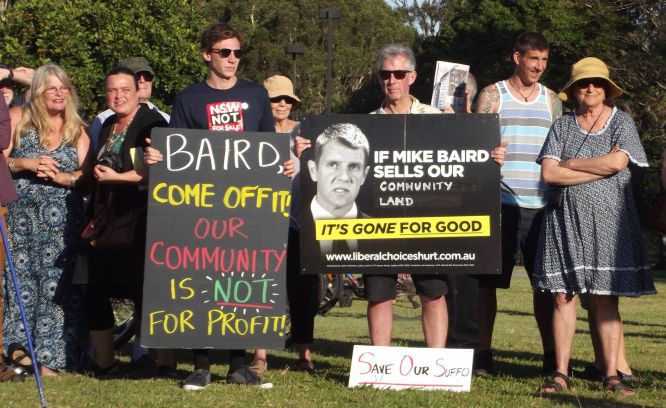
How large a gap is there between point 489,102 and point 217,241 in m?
2.15

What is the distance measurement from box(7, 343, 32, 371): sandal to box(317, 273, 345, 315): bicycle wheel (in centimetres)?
792

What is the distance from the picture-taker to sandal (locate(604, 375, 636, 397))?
719cm

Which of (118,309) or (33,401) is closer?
(33,401)

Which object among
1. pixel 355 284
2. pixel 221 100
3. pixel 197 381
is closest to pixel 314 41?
pixel 355 284

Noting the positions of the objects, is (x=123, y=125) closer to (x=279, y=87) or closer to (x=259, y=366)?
(x=279, y=87)

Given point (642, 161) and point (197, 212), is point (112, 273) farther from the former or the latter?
point (642, 161)

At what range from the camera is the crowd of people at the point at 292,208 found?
24.2 feet

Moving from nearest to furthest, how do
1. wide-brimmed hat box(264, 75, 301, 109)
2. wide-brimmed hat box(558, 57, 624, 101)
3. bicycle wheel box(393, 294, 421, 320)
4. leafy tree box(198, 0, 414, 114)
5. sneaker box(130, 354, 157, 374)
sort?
wide-brimmed hat box(558, 57, 624, 101) → sneaker box(130, 354, 157, 374) → wide-brimmed hat box(264, 75, 301, 109) → bicycle wheel box(393, 294, 421, 320) → leafy tree box(198, 0, 414, 114)

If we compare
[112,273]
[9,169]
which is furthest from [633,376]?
[9,169]

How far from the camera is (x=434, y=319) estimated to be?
765 cm

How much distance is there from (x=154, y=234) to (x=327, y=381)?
4.77 ft

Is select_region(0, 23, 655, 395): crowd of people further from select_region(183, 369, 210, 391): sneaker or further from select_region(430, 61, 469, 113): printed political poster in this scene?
select_region(430, 61, 469, 113): printed political poster

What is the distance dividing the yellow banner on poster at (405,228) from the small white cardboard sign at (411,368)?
75 centimetres

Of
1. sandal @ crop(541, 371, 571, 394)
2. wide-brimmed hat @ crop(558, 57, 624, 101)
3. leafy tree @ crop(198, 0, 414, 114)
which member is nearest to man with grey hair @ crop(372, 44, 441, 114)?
wide-brimmed hat @ crop(558, 57, 624, 101)
